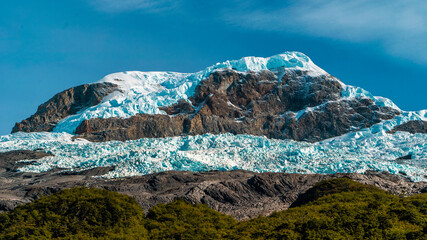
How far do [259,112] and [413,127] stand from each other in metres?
49.2

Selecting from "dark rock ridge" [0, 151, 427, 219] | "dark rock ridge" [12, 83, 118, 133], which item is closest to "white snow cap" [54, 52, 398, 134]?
"dark rock ridge" [12, 83, 118, 133]

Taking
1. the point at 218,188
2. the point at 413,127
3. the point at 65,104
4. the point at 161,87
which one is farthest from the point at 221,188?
the point at 65,104

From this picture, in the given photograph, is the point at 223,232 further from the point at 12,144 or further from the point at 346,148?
the point at 12,144

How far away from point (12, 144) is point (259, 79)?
84.8m

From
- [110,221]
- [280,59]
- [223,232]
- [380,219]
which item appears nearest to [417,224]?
[380,219]

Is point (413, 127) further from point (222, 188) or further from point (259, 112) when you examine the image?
point (222, 188)

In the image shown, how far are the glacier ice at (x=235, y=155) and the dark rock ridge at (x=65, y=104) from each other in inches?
1262

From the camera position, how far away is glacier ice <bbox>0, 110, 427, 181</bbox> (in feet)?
280

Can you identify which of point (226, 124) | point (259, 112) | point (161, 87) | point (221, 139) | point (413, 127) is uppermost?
point (161, 87)

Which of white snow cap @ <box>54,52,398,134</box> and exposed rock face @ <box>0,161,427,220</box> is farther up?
white snow cap @ <box>54,52,398,134</box>

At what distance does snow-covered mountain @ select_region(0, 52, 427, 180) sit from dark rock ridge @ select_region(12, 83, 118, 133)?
0.45 meters

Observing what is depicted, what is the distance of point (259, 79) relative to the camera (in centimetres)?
16538

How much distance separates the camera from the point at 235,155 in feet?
310

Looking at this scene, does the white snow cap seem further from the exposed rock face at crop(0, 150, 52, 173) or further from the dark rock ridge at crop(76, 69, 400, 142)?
the exposed rock face at crop(0, 150, 52, 173)
